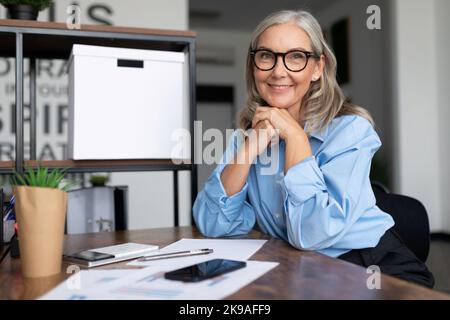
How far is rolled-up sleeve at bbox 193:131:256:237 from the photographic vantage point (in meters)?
1.19

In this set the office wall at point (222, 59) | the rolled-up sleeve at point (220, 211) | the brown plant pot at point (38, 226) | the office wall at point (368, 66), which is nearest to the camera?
the brown plant pot at point (38, 226)

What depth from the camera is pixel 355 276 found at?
714 millimetres

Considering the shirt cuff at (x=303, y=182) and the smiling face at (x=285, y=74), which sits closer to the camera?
the shirt cuff at (x=303, y=182)

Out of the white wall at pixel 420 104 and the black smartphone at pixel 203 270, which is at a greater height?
the white wall at pixel 420 104

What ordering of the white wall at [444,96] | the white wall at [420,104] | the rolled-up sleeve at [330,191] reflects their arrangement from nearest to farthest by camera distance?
the rolled-up sleeve at [330,191] < the white wall at [444,96] < the white wall at [420,104]

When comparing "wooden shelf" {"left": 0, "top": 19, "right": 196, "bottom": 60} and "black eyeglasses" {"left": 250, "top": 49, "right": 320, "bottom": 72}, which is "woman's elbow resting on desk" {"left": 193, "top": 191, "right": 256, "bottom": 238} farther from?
"wooden shelf" {"left": 0, "top": 19, "right": 196, "bottom": 60}

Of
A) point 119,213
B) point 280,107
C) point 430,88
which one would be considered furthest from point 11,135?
point 430,88

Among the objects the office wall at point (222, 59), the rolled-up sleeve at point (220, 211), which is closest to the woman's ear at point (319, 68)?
the rolled-up sleeve at point (220, 211)

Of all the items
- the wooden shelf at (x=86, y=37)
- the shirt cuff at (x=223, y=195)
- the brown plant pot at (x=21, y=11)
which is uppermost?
the brown plant pot at (x=21, y=11)

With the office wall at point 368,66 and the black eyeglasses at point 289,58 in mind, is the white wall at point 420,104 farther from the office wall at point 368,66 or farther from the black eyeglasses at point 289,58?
the black eyeglasses at point 289,58

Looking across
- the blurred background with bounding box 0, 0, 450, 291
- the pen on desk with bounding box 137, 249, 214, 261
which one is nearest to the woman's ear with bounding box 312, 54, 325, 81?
the pen on desk with bounding box 137, 249, 214, 261

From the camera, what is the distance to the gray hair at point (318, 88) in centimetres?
120

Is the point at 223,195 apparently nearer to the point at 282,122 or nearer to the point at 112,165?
the point at 282,122

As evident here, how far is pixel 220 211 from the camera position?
1.19m
